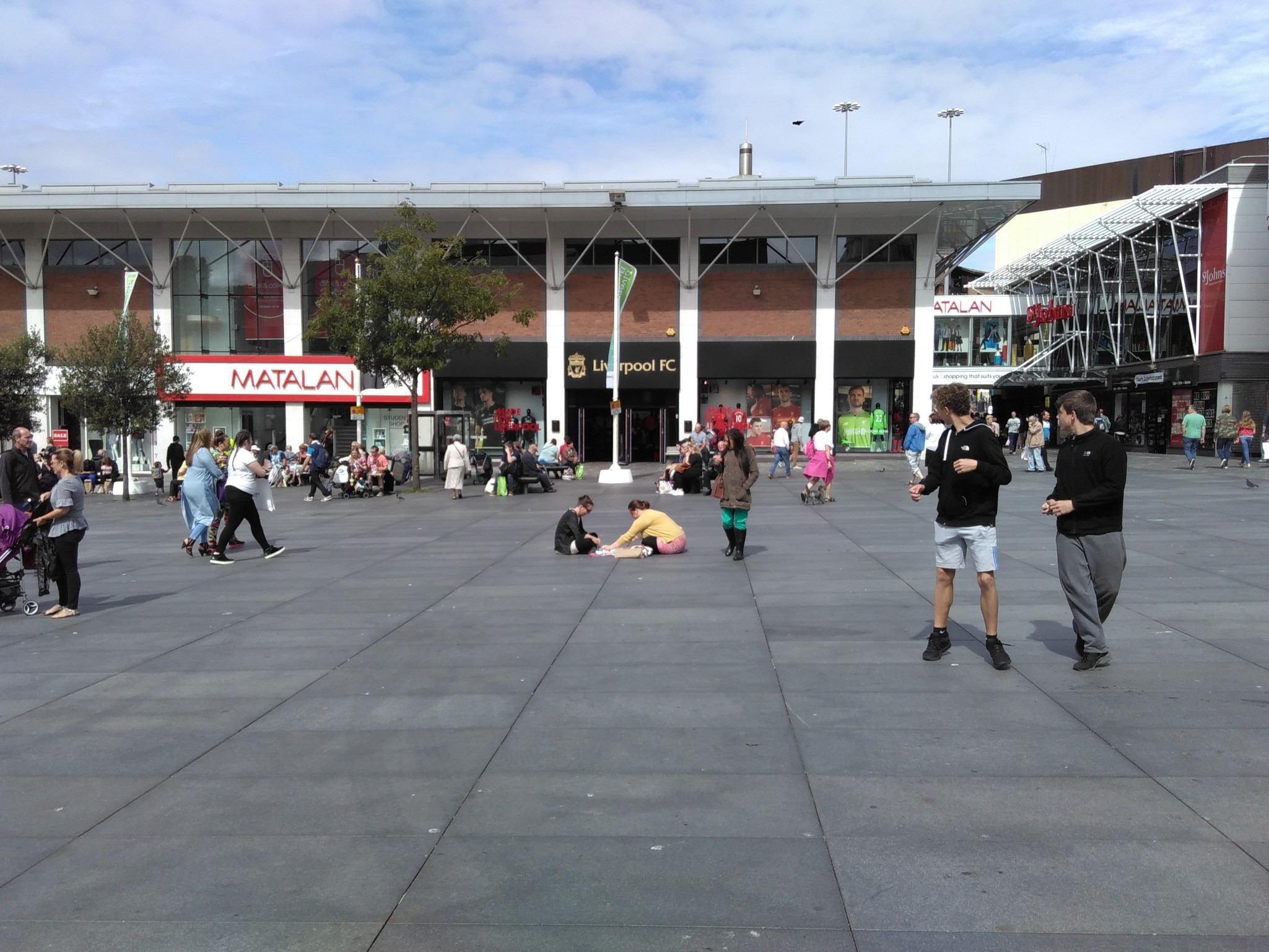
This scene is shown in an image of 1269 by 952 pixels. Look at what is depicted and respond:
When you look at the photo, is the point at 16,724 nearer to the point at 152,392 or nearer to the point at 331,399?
the point at 152,392

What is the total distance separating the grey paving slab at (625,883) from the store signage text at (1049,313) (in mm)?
47772

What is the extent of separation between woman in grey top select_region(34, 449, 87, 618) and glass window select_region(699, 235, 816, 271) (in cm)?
2719

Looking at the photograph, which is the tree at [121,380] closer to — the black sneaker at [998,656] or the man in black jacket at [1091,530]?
the black sneaker at [998,656]

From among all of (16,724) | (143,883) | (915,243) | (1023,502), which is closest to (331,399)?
(915,243)

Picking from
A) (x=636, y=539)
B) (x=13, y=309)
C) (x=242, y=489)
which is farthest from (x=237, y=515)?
(x=13, y=309)

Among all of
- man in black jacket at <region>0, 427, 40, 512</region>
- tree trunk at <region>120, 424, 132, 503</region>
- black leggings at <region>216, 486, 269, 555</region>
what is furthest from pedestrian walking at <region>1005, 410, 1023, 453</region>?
man in black jacket at <region>0, 427, 40, 512</region>

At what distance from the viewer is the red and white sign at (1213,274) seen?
34.0 m

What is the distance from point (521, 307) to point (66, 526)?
86.7 ft

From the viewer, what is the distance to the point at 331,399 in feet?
114

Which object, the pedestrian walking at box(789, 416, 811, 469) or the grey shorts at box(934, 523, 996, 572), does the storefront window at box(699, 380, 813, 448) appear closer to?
the pedestrian walking at box(789, 416, 811, 469)

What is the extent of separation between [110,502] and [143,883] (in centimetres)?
2427

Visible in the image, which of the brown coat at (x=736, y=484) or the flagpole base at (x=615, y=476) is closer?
the brown coat at (x=736, y=484)

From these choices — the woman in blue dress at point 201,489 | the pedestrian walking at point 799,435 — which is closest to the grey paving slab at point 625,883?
the woman in blue dress at point 201,489

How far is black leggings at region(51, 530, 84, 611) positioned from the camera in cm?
915
